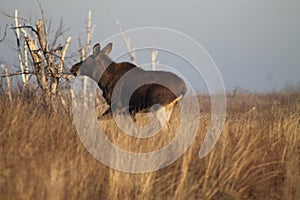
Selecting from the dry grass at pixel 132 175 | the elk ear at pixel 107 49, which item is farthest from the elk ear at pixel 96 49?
the dry grass at pixel 132 175

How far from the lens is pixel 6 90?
336 inches

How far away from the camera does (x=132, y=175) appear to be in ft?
17.8

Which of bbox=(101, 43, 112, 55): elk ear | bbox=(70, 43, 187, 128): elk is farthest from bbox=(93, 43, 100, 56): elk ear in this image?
bbox=(70, 43, 187, 128): elk

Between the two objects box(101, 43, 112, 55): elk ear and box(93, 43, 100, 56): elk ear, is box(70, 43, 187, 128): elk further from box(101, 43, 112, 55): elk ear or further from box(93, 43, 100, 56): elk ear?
box(93, 43, 100, 56): elk ear

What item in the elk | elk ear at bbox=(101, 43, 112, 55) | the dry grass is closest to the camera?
the dry grass

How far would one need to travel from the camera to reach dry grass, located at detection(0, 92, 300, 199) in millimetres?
4828

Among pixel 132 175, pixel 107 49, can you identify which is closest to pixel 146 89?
pixel 107 49

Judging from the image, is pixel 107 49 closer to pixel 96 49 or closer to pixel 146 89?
pixel 96 49

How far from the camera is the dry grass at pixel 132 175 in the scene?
4.83 metres

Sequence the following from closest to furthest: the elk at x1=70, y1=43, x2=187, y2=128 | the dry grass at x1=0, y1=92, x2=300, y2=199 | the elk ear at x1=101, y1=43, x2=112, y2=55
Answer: the dry grass at x1=0, y1=92, x2=300, y2=199
the elk at x1=70, y1=43, x2=187, y2=128
the elk ear at x1=101, y1=43, x2=112, y2=55

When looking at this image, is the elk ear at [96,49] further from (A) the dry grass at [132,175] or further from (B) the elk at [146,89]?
(A) the dry grass at [132,175]

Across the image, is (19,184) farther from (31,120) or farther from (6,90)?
(6,90)

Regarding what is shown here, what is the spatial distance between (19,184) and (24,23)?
5.96 m

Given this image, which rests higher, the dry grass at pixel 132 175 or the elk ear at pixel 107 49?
the elk ear at pixel 107 49
